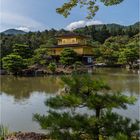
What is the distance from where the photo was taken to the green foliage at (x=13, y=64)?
1900cm

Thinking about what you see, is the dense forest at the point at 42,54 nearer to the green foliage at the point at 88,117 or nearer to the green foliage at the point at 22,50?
the green foliage at the point at 22,50

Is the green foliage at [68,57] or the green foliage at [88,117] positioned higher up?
the green foliage at [68,57]

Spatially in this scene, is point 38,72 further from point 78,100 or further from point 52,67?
point 78,100

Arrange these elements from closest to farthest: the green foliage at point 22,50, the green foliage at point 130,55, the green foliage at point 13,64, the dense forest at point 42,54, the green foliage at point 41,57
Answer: the green foliage at point 13,64, the dense forest at point 42,54, the green foliage at point 22,50, the green foliage at point 41,57, the green foliage at point 130,55

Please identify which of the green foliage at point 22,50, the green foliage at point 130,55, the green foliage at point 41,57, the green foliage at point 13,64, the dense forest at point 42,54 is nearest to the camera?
the green foliage at point 13,64

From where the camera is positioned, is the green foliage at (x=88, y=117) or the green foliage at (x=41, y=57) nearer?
the green foliage at (x=88, y=117)

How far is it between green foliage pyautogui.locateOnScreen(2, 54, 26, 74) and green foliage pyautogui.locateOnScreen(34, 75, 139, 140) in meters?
15.9

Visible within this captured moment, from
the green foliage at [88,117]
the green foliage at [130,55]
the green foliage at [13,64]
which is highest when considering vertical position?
the green foliage at [130,55]

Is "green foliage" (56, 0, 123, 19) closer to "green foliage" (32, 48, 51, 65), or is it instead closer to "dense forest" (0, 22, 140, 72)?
"dense forest" (0, 22, 140, 72)

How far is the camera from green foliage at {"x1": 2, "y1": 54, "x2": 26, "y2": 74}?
19000 mm

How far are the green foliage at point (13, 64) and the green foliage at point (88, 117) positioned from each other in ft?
52.2

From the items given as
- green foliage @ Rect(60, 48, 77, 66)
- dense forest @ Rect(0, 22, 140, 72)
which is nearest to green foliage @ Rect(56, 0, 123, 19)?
dense forest @ Rect(0, 22, 140, 72)

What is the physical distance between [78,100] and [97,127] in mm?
341

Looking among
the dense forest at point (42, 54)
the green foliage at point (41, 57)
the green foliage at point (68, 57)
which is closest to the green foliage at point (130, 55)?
the dense forest at point (42, 54)
